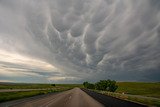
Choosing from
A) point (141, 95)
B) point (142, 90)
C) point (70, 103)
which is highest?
point (142, 90)

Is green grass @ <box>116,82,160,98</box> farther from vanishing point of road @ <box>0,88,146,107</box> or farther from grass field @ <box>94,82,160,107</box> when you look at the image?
vanishing point of road @ <box>0,88,146,107</box>

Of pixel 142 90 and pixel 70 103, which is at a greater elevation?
pixel 142 90

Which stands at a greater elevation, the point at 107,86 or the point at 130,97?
the point at 107,86

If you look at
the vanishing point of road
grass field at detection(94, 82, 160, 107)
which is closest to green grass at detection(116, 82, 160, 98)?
grass field at detection(94, 82, 160, 107)

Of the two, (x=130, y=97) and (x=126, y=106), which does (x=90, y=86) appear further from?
(x=126, y=106)

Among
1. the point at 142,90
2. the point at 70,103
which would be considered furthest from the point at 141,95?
the point at 142,90

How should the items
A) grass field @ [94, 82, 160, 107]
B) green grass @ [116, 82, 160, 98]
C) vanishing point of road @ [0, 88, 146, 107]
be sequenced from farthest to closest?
green grass @ [116, 82, 160, 98] → grass field @ [94, 82, 160, 107] → vanishing point of road @ [0, 88, 146, 107]

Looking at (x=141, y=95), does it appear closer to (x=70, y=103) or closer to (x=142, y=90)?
(x=70, y=103)

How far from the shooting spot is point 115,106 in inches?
755

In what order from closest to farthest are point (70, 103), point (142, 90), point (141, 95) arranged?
point (70, 103) → point (141, 95) → point (142, 90)

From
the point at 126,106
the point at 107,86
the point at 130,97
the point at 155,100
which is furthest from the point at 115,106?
the point at 107,86

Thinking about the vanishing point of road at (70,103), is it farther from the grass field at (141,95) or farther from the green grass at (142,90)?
the green grass at (142,90)

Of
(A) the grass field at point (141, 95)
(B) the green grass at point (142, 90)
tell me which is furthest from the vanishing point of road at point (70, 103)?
(B) the green grass at point (142, 90)

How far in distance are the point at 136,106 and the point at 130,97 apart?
A: 14.7 meters
